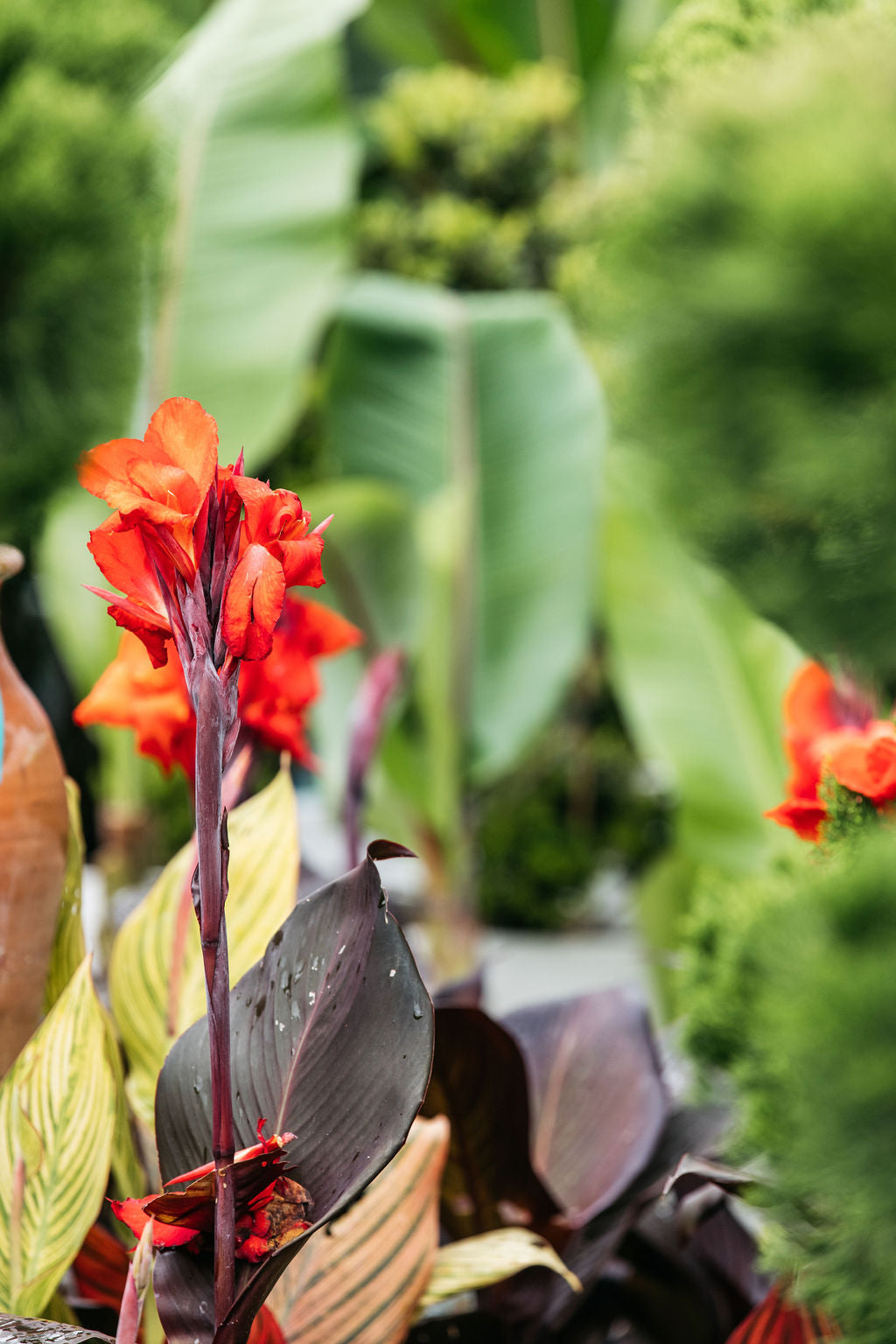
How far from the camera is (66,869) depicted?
0.45 m

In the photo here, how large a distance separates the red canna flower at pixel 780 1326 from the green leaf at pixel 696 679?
0.69 meters

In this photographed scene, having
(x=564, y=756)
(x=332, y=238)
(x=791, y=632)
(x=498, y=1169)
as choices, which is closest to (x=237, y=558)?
(x=791, y=632)

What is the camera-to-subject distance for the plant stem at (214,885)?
0.28 m

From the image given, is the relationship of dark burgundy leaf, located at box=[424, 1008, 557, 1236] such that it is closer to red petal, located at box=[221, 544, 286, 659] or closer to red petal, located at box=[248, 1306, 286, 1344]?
red petal, located at box=[248, 1306, 286, 1344]

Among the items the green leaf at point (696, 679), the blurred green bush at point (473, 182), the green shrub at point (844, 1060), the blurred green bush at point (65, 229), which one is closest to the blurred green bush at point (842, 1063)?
the green shrub at point (844, 1060)

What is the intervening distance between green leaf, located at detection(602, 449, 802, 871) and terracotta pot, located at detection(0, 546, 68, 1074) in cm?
79

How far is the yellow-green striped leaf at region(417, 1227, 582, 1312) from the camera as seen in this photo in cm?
42

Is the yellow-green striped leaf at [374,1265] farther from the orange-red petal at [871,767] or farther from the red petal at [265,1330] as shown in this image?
the orange-red petal at [871,767]

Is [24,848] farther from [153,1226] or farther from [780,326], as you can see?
[780,326]

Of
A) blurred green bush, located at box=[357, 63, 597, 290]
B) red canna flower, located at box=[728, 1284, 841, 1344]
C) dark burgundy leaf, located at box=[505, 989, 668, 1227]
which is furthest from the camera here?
blurred green bush, located at box=[357, 63, 597, 290]

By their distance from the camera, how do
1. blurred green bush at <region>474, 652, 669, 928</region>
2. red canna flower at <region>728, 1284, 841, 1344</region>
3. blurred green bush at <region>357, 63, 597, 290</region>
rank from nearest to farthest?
red canna flower at <region>728, 1284, 841, 1344</region> → blurred green bush at <region>357, 63, 597, 290</region> → blurred green bush at <region>474, 652, 669, 928</region>

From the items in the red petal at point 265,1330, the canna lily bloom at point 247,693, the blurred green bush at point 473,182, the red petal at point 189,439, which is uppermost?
the blurred green bush at point 473,182

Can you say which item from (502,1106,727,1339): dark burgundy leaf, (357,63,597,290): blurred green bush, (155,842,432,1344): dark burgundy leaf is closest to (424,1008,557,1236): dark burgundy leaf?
(502,1106,727,1339): dark burgundy leaf

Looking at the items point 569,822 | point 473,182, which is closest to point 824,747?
point 473,182
